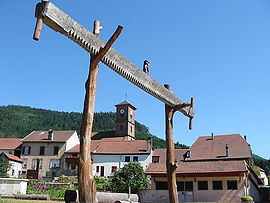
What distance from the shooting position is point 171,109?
8.80 meters

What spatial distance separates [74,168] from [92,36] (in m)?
39.9

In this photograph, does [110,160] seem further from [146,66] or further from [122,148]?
[146,66]

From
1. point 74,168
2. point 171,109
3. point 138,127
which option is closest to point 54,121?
point 138,127

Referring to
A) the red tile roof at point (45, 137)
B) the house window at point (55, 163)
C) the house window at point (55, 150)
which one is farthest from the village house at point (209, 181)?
the red tile roof at point (45, 137)

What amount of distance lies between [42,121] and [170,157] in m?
135

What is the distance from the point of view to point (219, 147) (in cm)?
3788

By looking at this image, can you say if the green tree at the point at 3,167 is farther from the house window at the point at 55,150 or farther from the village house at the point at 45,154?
the house window at the point at 55,150

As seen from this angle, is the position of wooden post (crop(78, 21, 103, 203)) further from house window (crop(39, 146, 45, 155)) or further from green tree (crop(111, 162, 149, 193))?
house window (crop(39, 146, 45, 155))


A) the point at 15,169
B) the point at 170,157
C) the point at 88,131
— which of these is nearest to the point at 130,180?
the point at 170,157

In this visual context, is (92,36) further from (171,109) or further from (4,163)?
(4,163)

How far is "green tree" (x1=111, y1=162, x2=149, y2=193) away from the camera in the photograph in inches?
1033

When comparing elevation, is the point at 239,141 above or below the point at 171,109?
above

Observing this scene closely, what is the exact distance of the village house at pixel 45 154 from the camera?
145 ft

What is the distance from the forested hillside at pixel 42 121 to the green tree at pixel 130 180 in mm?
84120
